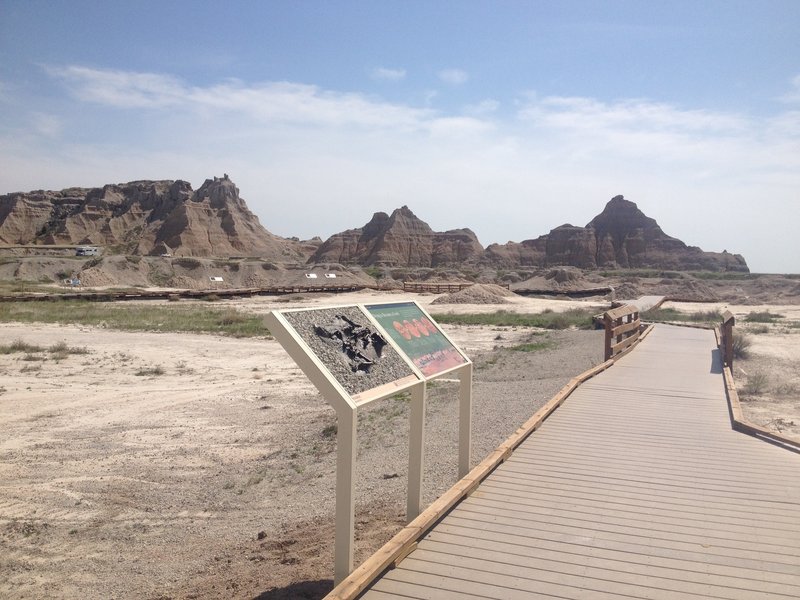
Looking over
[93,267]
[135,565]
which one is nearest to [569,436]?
[135,565]

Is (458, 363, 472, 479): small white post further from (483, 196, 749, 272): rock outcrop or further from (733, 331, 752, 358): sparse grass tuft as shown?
(483, 196, 749, 272): rock outcrop

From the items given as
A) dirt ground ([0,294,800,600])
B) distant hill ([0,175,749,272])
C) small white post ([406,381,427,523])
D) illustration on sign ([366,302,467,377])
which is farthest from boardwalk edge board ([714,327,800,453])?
distant hill ([0,175,749,272])

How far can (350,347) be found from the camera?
16.1 feet

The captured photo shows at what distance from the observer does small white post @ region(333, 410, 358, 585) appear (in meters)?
4.32

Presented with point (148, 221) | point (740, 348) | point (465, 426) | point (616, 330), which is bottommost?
point (740, 348)

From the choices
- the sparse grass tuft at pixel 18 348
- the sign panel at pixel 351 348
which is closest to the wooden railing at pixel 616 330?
the sign panel at pixel 351 348

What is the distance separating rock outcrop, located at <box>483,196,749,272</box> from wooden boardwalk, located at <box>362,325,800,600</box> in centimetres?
11091

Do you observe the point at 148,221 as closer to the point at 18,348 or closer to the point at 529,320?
the point at 529,320

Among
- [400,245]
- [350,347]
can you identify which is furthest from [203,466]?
[400,245]

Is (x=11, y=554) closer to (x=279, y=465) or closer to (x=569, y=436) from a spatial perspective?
(x=279, y=465)

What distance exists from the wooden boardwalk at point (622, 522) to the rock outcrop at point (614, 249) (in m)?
111

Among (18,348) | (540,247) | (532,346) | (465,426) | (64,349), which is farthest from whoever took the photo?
(540,247)

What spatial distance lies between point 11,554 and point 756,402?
12552 millimetres

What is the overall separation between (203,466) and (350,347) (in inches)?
219
